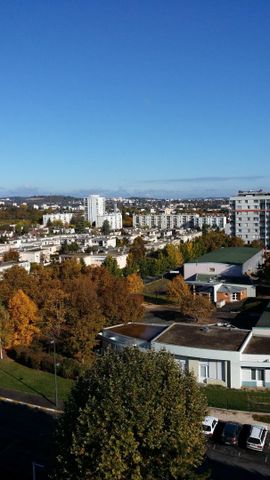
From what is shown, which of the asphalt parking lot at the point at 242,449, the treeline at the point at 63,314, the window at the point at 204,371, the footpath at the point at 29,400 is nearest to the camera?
the asphalt parking lot at the point at 242,449

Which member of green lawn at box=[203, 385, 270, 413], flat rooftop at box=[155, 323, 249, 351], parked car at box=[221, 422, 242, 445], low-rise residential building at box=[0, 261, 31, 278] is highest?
low-rise residential building at box=[0, 261, 31, 278]

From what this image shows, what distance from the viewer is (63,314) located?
24859 millimetres

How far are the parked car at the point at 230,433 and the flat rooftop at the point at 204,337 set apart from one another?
4.91 meters

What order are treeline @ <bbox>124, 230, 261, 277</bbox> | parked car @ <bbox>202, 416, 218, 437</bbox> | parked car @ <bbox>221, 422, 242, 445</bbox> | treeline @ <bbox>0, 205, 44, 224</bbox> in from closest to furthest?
parked car @ <bbox>221, 422, 242, 445</bbox> < parked car @ <bbox>202, 416, 218, 437</bbox> < treeline @ <bbox>124, 230, 261, 277</bbox> < treeline @ <bbox>0, 205, 44, 224</bbox>

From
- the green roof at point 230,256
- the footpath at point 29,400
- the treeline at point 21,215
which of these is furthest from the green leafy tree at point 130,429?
the treeline at point 21,215

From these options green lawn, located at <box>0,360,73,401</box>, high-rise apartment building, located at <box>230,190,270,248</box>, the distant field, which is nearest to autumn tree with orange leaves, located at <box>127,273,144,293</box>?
the distant field

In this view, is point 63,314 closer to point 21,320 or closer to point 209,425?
point 21,320

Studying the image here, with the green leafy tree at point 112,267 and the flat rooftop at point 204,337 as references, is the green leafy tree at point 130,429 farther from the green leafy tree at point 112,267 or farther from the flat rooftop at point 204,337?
the green leafy tree at point 112,267

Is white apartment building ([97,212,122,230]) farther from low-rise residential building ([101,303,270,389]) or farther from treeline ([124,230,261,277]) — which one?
low-rise residential building ([101,303,270,389])

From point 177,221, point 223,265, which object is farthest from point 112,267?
point 177,221

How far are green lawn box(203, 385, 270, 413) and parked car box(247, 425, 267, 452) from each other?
225cm

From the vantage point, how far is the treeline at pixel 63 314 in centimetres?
2234

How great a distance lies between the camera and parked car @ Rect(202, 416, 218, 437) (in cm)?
1504

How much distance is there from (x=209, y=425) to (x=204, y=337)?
6.53 meters
